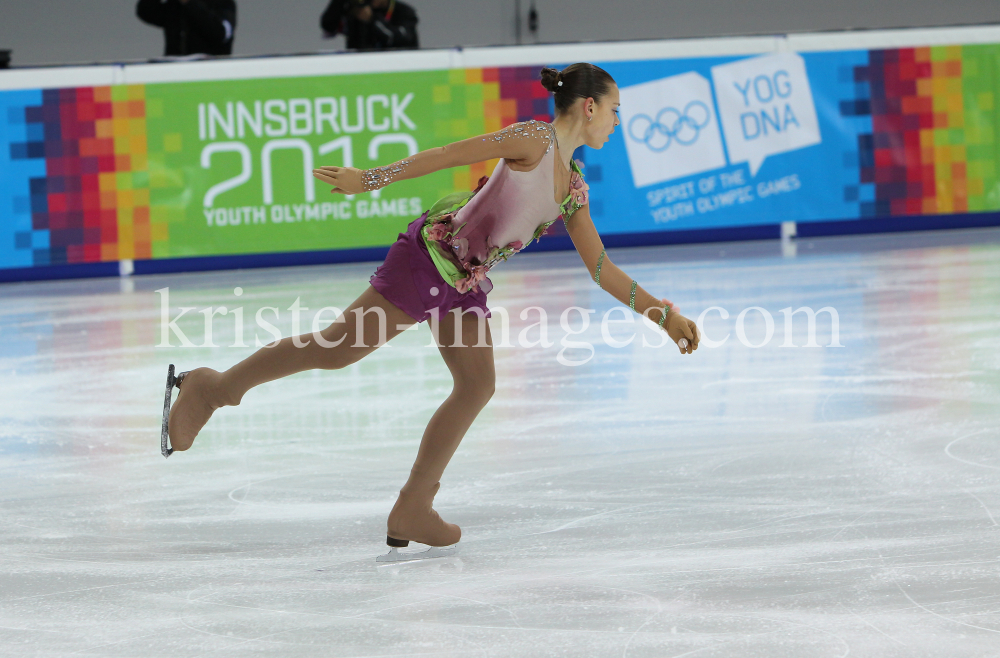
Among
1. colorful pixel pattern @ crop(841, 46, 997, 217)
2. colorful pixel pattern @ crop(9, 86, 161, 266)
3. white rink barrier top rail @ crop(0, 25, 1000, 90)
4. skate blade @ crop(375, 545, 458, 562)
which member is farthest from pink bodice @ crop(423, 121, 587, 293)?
colorful pixel pattern @ crop(841, 46, 997, 217)

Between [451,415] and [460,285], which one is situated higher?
[460,285]

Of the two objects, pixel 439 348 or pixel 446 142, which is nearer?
pixel 439 348

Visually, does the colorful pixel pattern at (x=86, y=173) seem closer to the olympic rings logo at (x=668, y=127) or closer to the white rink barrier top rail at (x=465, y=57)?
the white rink barrier top rail at (x=465, y=57)

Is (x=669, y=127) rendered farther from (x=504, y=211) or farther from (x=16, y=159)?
(x=504, y=211)

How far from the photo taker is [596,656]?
1808 millimetres

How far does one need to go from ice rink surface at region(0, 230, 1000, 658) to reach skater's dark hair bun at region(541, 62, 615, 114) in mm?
966

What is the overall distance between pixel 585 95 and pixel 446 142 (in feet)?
21.1

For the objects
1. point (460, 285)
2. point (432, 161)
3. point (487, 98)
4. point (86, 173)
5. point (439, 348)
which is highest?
point (487, 98)

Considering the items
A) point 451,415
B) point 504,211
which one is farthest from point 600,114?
point 451,415

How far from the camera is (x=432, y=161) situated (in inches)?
85.0

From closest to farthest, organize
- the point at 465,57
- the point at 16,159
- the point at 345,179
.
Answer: the point at 345,179
the point at 16,159
the point at 465,57

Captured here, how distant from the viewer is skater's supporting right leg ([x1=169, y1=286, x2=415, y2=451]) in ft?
7.76

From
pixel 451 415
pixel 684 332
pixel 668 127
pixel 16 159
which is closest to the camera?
pixel 684 332

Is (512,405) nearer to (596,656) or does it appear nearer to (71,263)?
(596,656)
